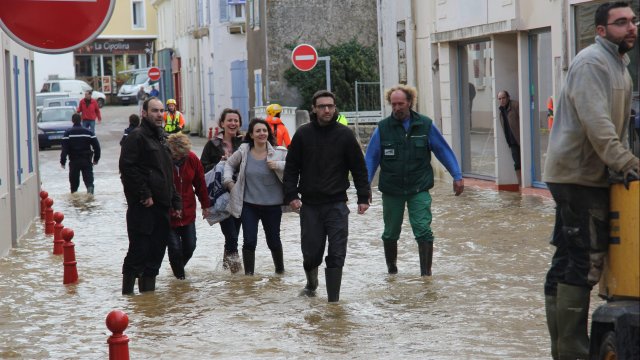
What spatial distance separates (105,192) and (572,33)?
1052 cm

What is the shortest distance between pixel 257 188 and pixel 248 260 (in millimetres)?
724

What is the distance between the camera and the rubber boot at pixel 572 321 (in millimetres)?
6723

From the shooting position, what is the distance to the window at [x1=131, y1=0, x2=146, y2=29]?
81.3 m

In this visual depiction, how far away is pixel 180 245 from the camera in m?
12.5

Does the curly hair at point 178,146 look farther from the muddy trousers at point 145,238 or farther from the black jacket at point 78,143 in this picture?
the black jacket at point 78,143

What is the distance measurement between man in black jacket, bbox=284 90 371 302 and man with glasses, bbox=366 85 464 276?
1017mm

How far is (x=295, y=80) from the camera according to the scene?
4000 centimetres

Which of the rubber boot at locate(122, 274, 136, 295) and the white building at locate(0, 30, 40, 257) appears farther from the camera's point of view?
the white building at locate(0, 30, 40, 257)

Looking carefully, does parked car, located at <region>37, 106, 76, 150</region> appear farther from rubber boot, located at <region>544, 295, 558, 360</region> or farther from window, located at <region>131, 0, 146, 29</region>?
window, located at <region>131, 0, 146, 29</region>

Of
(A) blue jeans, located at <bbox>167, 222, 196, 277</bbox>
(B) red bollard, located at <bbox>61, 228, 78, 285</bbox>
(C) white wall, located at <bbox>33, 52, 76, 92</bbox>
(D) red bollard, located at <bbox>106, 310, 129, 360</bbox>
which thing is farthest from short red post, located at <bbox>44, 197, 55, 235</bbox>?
(C) white wall, located at <bbox>33, 52, 76, 92</bbox>

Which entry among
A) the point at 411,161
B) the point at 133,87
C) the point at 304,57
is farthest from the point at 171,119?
the point at 133,87

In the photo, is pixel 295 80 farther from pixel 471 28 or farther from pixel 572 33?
pixel 572 33

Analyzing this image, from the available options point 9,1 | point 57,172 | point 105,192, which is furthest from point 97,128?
point 9,1

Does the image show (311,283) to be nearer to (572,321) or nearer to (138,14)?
(572,321)
